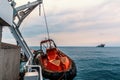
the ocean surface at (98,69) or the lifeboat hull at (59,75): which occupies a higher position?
the lifeboat hull at (59,75)

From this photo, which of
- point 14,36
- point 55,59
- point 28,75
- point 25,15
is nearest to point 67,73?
point 55,59

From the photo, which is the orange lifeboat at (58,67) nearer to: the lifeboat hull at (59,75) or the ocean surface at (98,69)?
the lifeboat hull at (59,75)

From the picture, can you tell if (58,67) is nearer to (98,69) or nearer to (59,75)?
(59,75)

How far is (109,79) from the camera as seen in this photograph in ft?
94.6

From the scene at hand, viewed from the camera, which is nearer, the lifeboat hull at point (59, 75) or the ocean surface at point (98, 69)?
the lifeboat hull at point (59, 75)

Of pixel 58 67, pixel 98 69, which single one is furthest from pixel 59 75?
pixel 98 69

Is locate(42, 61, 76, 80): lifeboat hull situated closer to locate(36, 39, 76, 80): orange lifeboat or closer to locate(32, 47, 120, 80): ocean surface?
locate(36, 39, 76, 80): orange lifeboat

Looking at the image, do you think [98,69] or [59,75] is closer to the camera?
[59,75]

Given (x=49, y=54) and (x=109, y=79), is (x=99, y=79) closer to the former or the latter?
(x=109, y=79)

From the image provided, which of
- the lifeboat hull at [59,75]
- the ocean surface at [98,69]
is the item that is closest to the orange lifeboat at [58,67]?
the lifeboat hull at [59,75]

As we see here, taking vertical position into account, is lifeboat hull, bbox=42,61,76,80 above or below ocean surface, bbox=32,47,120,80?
above

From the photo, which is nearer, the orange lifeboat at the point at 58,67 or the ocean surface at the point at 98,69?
the orange lifeboat at the point at 58,67

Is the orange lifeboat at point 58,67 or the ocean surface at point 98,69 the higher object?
the orange lifeboat at point 58,67

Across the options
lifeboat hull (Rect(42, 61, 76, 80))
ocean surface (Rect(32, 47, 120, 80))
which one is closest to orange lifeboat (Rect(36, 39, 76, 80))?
lifeboat hull (Rect(42, 61, 76, 80))
